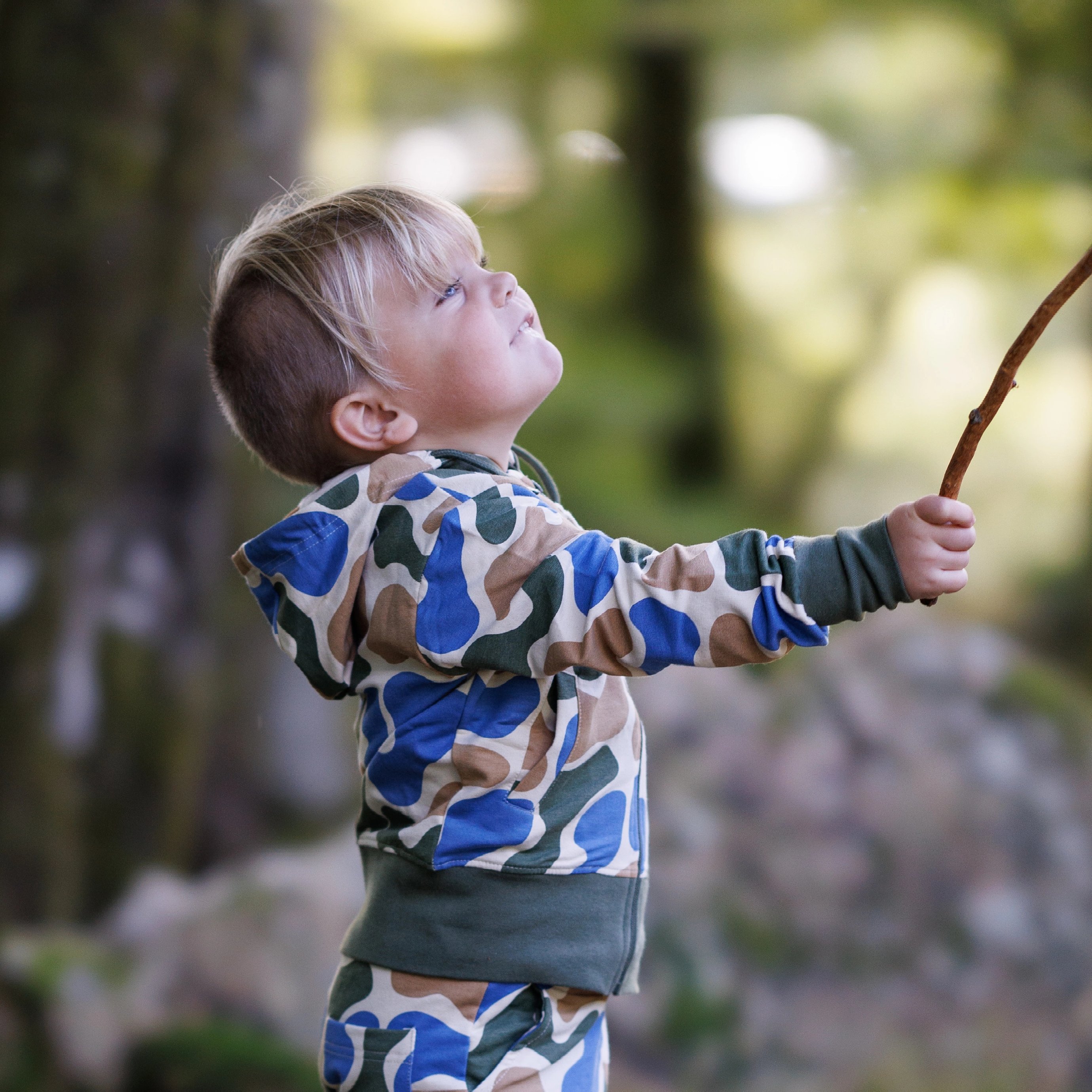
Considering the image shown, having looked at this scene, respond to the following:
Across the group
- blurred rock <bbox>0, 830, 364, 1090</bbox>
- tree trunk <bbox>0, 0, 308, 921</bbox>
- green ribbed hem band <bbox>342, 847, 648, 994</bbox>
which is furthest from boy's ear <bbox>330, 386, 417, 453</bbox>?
blurred rock <bbox>0, 830, 364, 1090</bbox>

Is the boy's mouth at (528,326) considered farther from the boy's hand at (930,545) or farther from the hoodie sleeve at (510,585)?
the boy's hand at (930,545)

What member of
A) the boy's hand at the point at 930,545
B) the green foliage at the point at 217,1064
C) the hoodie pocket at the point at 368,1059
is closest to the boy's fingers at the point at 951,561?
the boy's hand at the point at 930,545

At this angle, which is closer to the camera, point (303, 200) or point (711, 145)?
point (303, 200)

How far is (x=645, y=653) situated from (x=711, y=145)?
2.00 m

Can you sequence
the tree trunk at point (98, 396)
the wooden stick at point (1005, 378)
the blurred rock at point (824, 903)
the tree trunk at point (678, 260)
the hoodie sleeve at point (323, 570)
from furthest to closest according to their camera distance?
the tree trunk at point (678, 260), the blurred rock at point (824, 903), the tree trunk at point (98, 396), the hoodie sleeve at point (323, 570), the wooden stick at point (1005, 378)

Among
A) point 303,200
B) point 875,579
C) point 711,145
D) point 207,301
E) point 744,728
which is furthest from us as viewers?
point 711,145

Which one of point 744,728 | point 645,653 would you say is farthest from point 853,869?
point 645,653

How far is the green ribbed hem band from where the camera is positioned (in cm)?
72

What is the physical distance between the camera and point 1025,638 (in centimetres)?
223

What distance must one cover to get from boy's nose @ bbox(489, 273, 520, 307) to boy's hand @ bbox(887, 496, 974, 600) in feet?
0.98

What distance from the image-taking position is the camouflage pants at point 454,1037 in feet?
2.32

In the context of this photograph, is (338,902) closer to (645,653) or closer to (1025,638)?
(1025,638)

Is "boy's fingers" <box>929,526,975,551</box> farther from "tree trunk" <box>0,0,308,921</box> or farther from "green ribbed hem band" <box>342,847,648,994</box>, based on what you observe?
"tree trunk" <box>0,0,308,921</box>

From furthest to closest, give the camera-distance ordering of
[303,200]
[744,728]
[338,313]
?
[744,728] < [303,200] < [338,313]
